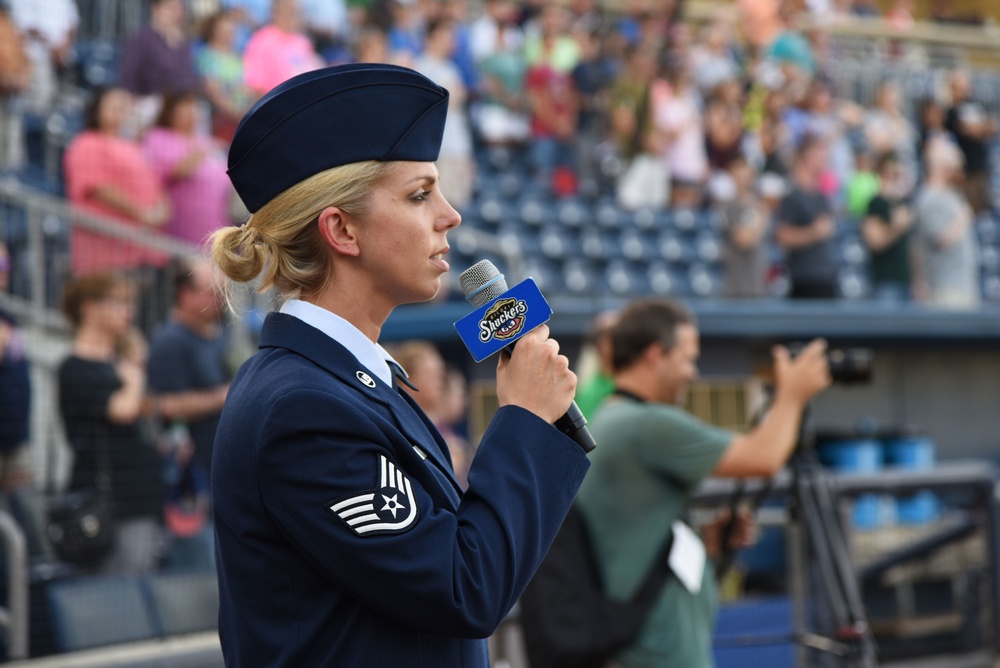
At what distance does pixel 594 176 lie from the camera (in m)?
11.4

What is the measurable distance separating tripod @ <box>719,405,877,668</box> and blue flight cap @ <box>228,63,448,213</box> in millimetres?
2445

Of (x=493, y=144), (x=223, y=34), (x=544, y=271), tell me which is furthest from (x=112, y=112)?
(x=493, y=144)

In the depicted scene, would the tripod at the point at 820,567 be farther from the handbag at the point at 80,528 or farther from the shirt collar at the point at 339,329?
the handbag at the point at 80,528

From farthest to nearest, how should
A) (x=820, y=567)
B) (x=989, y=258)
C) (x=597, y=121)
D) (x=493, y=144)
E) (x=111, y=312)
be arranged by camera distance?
(x=989, y=258)
(x=597, y=121)
(x=493, y=144)
(x=111, y=312)
(x=820, y=567)

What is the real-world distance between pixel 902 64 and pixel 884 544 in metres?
12.7

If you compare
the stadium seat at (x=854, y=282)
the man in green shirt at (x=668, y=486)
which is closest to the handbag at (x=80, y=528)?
the man in green shirt at (x=668, y=486)

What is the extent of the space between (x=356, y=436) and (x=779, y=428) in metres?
2.06

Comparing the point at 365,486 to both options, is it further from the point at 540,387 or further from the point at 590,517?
the point at 590,517

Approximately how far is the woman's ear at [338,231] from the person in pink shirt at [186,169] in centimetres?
504

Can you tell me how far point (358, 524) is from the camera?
1570mm

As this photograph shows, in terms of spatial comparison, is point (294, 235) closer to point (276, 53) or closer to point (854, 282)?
point (276, 53)

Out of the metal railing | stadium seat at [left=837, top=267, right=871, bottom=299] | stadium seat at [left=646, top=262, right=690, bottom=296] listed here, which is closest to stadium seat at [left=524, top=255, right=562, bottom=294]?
stadium seat at [left=646, top=262, right=690, bottom=296]

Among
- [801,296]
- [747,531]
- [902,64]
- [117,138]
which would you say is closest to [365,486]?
[747,531]

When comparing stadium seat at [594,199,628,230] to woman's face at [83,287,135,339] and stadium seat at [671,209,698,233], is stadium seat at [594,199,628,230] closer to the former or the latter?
stadium seat at [671,209,698,233]
